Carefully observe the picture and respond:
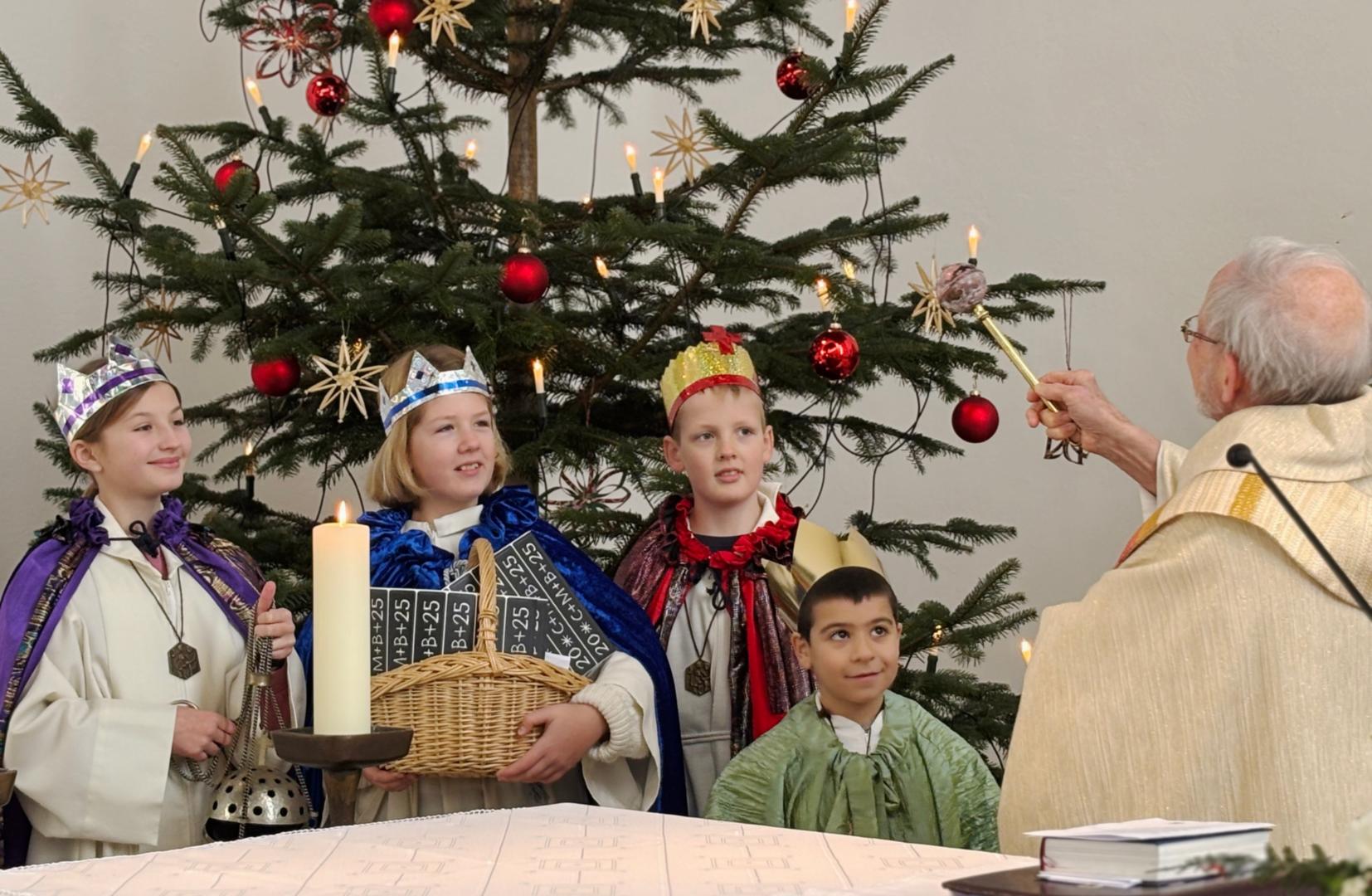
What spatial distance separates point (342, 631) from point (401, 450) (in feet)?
5.65

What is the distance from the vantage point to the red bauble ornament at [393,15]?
11.2ft

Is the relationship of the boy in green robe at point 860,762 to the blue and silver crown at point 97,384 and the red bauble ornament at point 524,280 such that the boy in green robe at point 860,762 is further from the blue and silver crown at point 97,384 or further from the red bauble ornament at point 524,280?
the blue and silver crown at point 97,384

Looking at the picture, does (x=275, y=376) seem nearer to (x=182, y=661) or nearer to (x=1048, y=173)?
(x=182, y=661)

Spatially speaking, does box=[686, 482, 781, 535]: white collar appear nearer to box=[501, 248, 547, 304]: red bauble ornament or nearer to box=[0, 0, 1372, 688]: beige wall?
box=[501, 248, 547, 304]: red bauble ornament

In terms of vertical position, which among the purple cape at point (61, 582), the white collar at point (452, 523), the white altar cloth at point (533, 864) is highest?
the white collar at point (452, 523)

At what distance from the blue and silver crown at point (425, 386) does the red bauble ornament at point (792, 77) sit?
1.02 m

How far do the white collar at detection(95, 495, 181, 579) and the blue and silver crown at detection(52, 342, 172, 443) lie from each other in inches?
6.9

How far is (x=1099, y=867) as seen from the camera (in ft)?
3.66

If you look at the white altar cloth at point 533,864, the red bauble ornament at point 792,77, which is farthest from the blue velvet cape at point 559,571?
the white altar cloth at point 533,864

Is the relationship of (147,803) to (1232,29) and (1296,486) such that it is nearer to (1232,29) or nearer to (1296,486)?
(1296,486)

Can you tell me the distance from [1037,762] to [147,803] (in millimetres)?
1656

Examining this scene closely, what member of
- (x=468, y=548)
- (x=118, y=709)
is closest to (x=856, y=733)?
(x=468, y=548)

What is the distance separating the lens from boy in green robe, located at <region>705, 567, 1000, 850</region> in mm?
2875

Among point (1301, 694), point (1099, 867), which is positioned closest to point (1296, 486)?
point (1301, 694)
